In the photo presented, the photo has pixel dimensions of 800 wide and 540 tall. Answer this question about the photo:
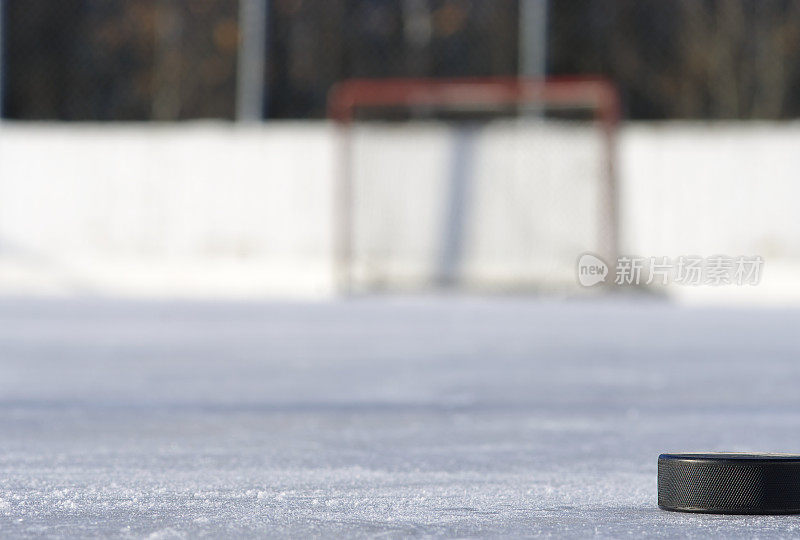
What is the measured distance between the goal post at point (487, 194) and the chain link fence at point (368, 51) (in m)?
0.50

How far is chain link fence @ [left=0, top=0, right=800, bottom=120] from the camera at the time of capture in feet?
32.9

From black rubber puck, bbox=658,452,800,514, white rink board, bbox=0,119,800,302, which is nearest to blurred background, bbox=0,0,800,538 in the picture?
white rink board, bbox=0,119,800,302

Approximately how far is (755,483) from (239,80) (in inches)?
331

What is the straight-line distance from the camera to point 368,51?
10.5 metres

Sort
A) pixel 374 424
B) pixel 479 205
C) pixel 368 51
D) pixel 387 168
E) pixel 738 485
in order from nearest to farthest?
pixel 738 485
pixel 374 424
pixel 479 205
pixel 387 168
pixel 368 51

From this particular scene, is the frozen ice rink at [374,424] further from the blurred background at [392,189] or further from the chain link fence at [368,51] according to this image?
the chain link fence at [368,51]

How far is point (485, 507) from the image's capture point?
1.80 meters

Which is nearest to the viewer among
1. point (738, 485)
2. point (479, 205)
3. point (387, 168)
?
point (738, 485)

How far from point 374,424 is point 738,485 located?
1.22 m

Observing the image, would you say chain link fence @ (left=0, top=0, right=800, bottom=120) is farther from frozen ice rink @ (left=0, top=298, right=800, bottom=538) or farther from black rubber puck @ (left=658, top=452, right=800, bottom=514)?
black rubber puck @ (left=658, top=452, right=800, bottom=514)

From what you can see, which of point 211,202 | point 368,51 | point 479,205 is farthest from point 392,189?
point 368,51

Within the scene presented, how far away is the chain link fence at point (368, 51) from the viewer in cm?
1003

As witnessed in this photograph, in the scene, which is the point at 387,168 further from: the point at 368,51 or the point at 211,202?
the point at 368,51

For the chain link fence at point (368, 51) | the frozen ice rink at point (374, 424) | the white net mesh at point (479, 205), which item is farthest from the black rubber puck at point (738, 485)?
the chain link fence at point (368, 51)
